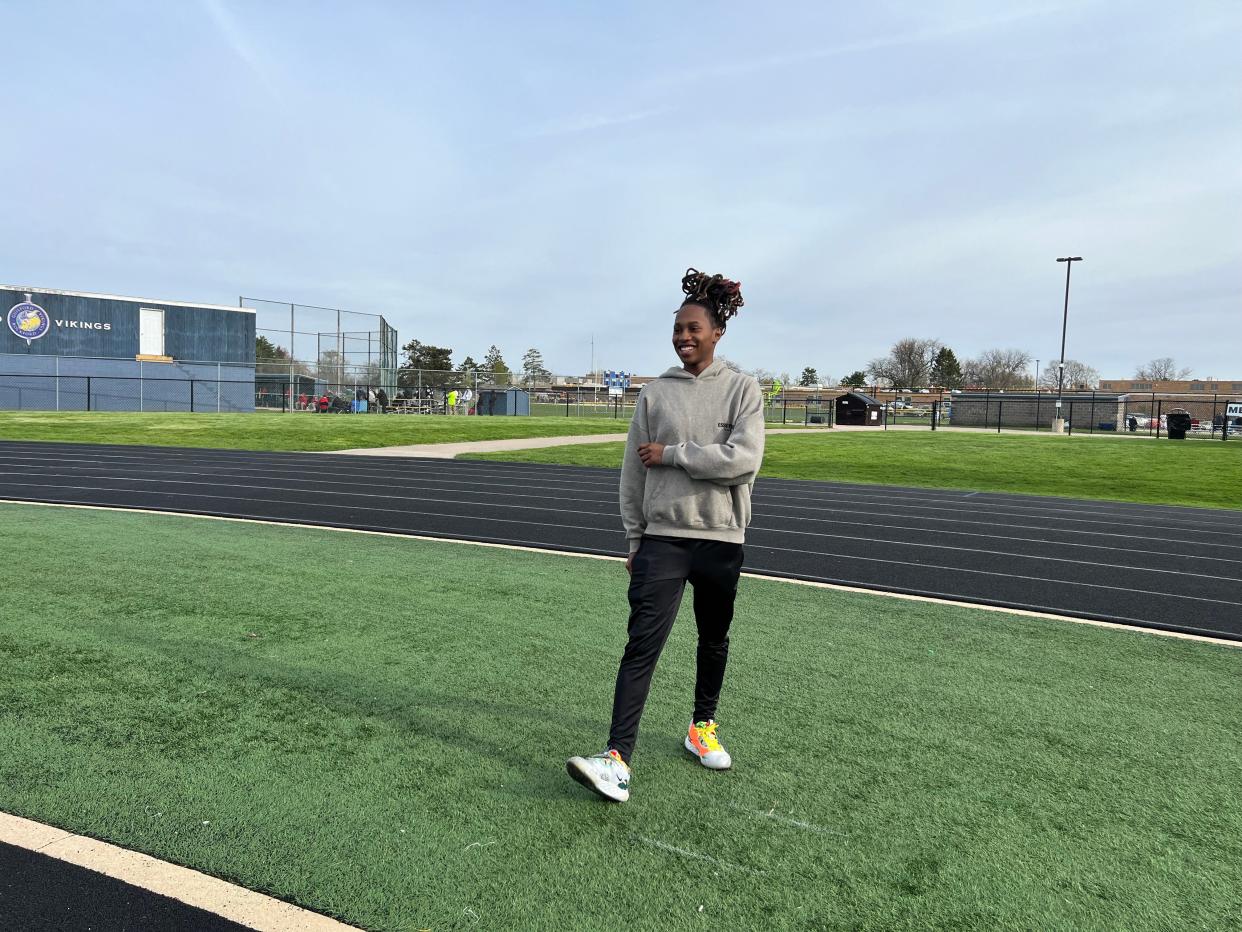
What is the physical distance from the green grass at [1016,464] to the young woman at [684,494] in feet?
43.1

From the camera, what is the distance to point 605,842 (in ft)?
9.00

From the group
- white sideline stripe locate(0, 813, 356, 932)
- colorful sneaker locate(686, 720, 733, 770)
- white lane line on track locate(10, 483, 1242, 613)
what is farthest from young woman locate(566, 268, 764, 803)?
white lane line on track locate(10, 483, 1242, 613)

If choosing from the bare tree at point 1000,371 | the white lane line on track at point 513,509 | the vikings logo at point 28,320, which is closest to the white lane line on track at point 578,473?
the white lane line on track at point 513,509

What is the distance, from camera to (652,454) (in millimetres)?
2998

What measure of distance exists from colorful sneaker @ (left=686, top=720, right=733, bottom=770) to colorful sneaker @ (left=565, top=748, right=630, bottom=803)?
1.39 feet

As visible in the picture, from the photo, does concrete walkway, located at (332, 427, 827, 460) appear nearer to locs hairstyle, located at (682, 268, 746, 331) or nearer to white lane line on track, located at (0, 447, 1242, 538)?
white lane line on track, located at (0, 447, 1242, 538)

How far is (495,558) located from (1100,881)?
5.61 m

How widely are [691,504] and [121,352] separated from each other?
48.9 metres

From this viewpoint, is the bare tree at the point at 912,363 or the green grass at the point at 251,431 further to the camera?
the bare tree at the point at 912,363

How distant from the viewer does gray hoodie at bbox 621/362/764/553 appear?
295cm

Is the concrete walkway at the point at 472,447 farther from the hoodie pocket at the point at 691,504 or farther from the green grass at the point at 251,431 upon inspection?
the hoodie pocket at the point at 691,504

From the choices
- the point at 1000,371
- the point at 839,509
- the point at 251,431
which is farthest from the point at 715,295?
the point at 1000,371

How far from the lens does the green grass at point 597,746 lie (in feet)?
8.17

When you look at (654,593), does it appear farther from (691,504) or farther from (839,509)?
(839,509)
